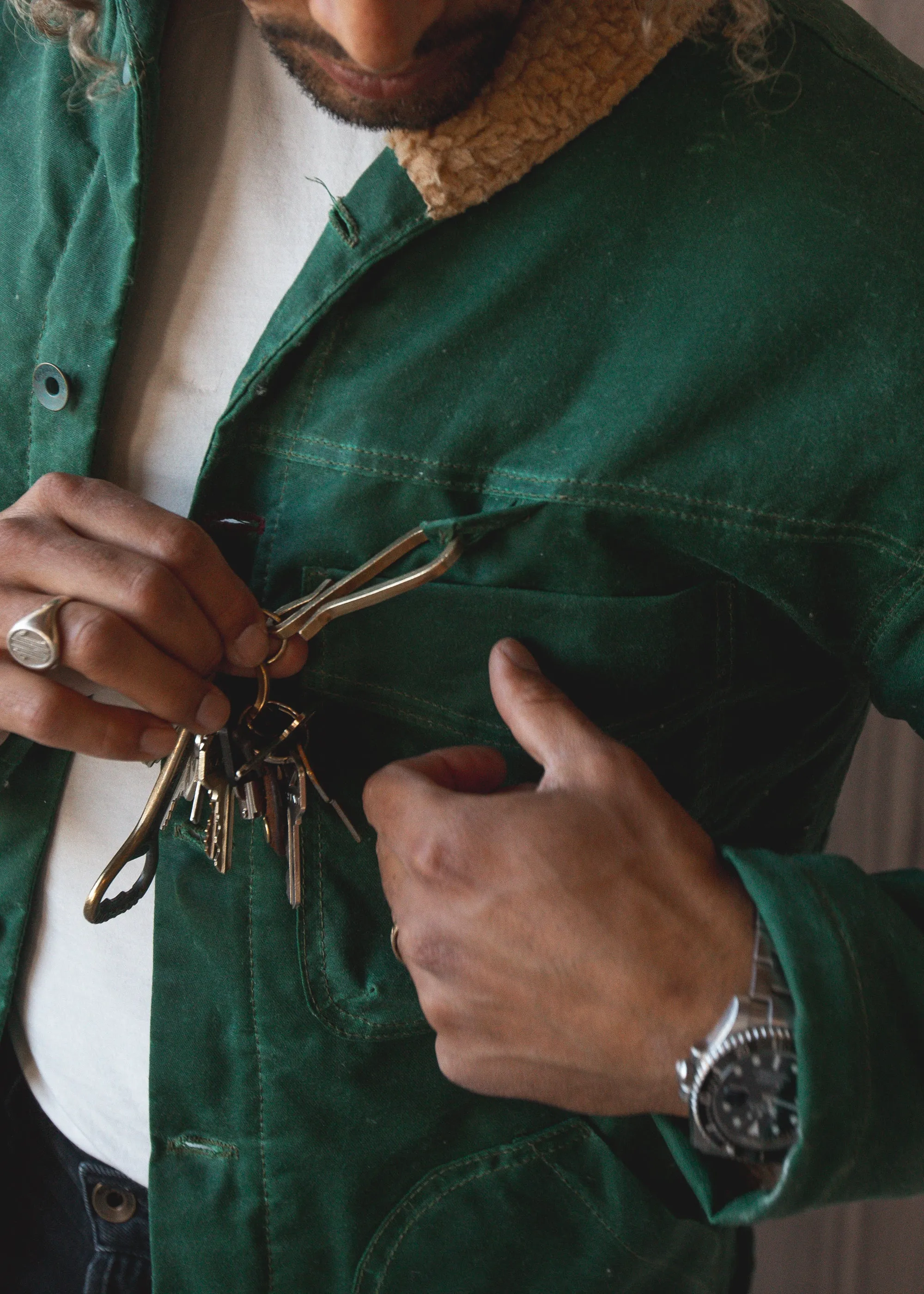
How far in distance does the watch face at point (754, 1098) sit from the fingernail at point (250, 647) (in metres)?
0.38

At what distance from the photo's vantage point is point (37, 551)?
68 centimetres

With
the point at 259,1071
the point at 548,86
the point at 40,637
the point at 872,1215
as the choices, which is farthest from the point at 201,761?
the point at 872,1215

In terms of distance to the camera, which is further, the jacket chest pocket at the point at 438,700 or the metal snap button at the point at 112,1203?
the metal snap button at the point at 112,1203

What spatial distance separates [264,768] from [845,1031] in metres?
0.41

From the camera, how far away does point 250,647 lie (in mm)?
701

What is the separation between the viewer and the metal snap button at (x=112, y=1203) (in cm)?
94

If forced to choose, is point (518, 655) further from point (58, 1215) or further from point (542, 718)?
point (58, 1215)

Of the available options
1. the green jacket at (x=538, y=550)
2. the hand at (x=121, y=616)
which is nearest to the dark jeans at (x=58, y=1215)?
the green jacket at (x=538, y=550)

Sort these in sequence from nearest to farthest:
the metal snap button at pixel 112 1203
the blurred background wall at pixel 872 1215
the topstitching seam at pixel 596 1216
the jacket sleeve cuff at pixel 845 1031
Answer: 1. the jacket sleeve cuff at pixel 845 1031
2. the topstitching seam at pixel 596 1216
3. the metal snap button at pixel 112 1203
4. the blurred background wall at pixel 872 1215

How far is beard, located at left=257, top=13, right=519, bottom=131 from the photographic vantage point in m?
0.65

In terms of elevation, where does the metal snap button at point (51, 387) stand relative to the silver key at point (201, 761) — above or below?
above

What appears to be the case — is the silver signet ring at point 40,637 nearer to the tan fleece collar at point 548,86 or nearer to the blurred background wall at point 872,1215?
the tan fleece collar at point 548,86

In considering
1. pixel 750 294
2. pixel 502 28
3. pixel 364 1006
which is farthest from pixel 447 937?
pixel 502 28

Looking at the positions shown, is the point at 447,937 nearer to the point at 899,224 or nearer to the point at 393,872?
the point at 393,872
